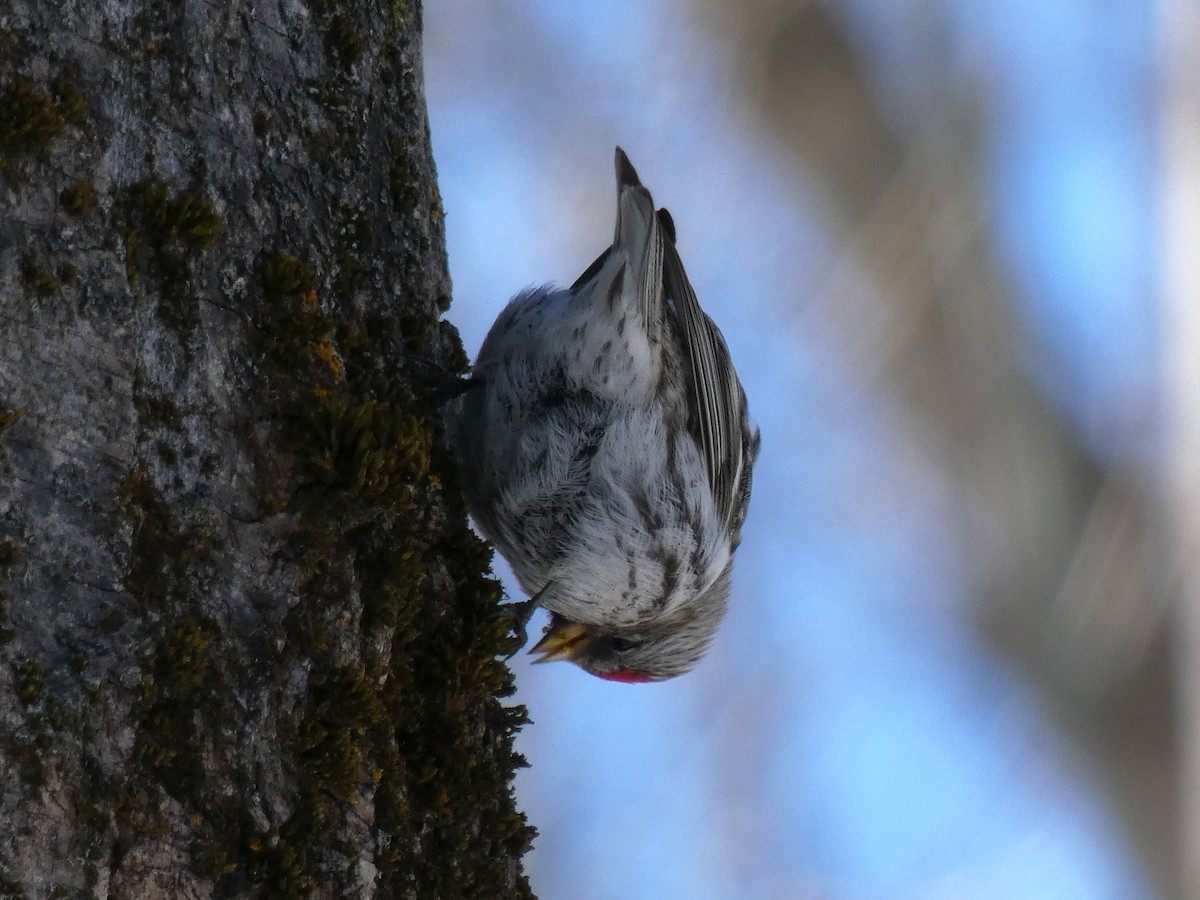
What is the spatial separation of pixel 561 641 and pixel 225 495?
2.13 meters

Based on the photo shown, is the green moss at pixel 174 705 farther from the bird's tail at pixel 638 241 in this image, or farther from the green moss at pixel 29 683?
the bird's tail at pixel 638 241

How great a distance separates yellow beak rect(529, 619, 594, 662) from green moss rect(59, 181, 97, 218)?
2.42m

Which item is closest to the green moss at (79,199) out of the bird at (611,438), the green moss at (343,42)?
the green moss at (343,42)

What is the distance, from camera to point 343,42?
8.55 ft

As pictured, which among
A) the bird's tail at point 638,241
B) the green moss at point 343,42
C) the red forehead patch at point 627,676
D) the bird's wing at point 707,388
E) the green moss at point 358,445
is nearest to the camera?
the green moss at point 358,445

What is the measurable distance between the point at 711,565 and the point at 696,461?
1.18 ft

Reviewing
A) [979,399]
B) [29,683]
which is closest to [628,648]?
[29,683]

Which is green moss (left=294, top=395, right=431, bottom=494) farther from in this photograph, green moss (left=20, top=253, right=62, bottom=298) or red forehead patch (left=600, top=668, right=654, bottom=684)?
red forehead patch (left=600, top=668, right=654, bottom=684)

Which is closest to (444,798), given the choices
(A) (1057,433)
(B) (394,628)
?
(B) (394,628)

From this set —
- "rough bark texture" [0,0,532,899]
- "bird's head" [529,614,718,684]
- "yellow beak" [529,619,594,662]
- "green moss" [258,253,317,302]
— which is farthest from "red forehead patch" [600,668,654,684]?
"green moss" [258,253,317,302]

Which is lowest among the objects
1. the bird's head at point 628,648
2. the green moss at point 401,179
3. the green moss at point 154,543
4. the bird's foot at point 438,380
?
the green moss at point 154,543

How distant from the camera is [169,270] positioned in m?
2.09

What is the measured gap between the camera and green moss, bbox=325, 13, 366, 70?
2.59 meters

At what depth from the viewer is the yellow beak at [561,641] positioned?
402 cm
